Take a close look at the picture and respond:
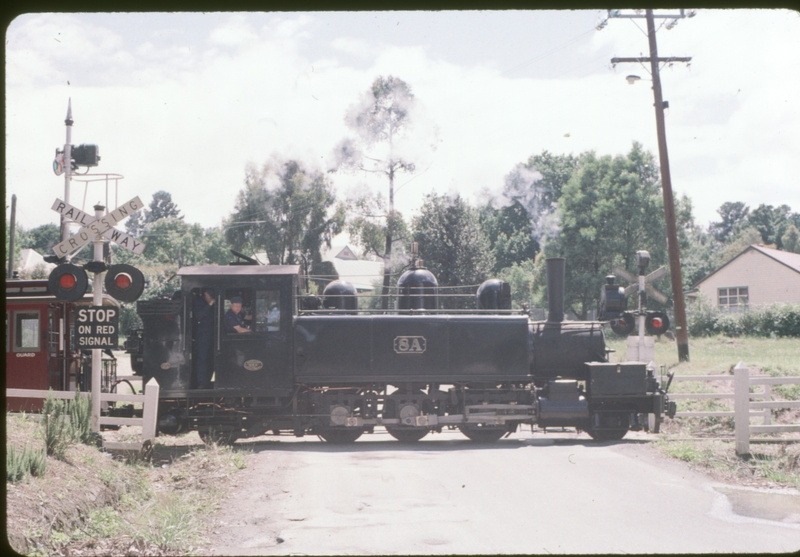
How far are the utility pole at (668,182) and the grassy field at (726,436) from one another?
0.98 meters

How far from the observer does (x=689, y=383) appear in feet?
61.1

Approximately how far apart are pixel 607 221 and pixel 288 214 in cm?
1777

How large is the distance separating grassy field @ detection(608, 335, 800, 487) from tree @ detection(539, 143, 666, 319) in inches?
630

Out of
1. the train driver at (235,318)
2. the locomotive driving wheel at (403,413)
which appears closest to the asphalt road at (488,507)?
the locomotive driving wheel at (403,413)

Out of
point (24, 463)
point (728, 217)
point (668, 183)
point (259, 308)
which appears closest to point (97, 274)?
point (259, 308)

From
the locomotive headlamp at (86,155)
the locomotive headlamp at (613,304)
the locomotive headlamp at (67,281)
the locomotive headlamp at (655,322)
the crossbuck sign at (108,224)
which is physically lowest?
the locomotive headlamp at (655,322)

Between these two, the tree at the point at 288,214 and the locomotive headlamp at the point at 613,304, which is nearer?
the locomotive headlamp at the point at 613,304

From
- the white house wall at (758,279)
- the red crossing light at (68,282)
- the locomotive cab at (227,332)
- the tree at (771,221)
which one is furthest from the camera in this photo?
the tree at (771,221)

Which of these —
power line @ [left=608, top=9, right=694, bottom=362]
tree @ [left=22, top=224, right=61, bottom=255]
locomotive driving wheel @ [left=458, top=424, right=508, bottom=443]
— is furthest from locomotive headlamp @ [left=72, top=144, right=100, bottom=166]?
tree @ [left=22, top=224, right=61, bottom=255]

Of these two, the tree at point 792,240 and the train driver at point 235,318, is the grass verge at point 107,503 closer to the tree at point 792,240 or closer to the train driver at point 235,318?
the train driver at point 235,318

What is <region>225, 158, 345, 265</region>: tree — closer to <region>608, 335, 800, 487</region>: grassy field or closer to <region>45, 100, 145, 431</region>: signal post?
<region>608, 335, 800, 487</region>: grassy field

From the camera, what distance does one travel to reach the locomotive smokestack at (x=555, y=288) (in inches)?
566

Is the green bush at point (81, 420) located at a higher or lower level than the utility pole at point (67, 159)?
lower

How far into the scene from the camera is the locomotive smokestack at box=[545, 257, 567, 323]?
14.4 meters
